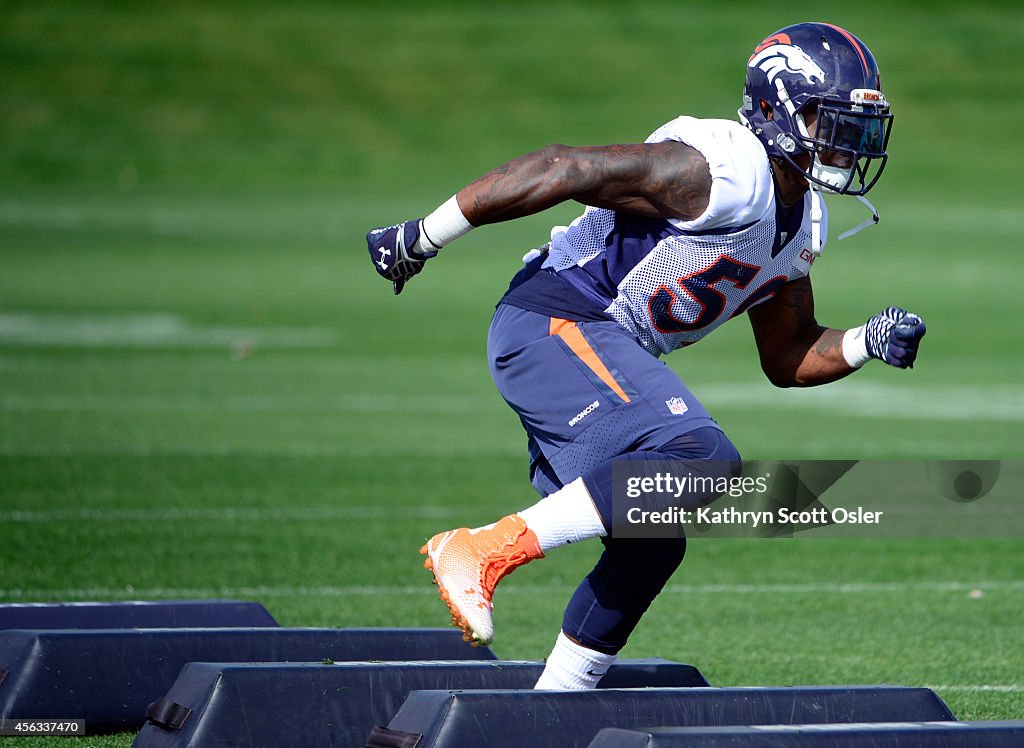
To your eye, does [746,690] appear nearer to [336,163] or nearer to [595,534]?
[595,534]

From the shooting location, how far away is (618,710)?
4.88 m

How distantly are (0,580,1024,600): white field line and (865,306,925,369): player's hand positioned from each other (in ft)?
11.2

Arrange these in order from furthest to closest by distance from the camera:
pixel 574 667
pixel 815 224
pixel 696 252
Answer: pixel 815 224
pixel 574 667
pixel 696 252

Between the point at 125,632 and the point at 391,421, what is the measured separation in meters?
8.53

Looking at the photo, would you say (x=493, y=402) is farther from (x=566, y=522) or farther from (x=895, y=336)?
(x=566, y=522)

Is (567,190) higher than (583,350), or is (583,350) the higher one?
(567,190)

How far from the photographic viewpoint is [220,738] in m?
4.99

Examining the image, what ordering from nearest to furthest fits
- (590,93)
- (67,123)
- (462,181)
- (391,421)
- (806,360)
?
(806,360)
(391,421)
(462,181)
(67,123)
(590,93)

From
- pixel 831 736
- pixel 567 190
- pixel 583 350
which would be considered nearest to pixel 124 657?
pixel 583 350

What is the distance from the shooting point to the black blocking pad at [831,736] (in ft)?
13.9

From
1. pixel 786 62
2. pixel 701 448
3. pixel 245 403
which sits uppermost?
pixel 786 62

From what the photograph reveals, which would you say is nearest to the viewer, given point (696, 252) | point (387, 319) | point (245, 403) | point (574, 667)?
point (696, 252)

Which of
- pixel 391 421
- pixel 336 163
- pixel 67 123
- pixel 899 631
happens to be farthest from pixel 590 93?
pixel 899 631

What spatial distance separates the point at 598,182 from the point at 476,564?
1122 millimetres
